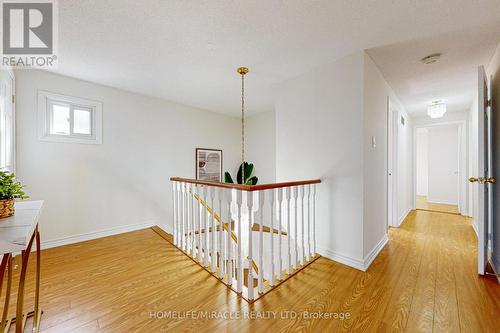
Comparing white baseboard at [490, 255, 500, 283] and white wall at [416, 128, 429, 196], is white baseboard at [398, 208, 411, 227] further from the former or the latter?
white wall at [416, 128, 429, 196]

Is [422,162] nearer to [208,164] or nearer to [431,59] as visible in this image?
[431,59]

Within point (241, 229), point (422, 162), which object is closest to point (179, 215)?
point (241, 229)

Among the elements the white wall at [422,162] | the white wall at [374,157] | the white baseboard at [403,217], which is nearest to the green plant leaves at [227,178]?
the white wall at [374,157]

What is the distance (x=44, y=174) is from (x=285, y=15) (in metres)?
3.41

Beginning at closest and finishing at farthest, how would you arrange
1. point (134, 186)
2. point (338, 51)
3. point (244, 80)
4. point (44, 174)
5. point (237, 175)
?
point (338, 51) → point (44, 174) → point (244, 80) → point (134, 186) → point (237, 175)

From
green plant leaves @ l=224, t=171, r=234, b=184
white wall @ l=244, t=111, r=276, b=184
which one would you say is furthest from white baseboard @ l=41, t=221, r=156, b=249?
white wall @ l=244, t=111, r=276, b=184

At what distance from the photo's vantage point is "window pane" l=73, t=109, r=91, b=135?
3025 millimetres

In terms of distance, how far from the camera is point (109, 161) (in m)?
3.25

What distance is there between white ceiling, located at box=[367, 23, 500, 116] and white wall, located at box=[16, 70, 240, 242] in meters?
3.38

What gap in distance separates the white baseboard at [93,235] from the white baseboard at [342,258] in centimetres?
284

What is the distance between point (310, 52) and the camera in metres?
2.22

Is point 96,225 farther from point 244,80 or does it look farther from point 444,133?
point 444,133

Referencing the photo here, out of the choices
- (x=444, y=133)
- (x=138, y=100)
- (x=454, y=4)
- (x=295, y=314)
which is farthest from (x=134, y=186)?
(x=444, y=133)

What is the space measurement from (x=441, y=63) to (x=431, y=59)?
0.24 metres
